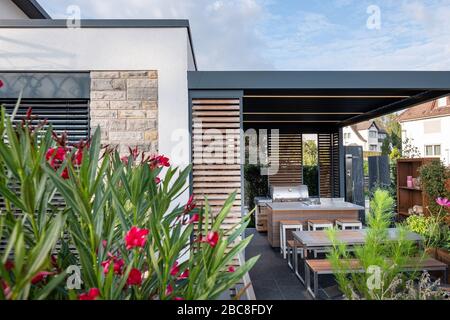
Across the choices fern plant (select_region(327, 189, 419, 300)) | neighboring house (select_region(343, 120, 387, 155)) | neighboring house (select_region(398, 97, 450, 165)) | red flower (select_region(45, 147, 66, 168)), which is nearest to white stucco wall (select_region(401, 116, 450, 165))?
neighboring house (select_region(398, 97, 450, 165))

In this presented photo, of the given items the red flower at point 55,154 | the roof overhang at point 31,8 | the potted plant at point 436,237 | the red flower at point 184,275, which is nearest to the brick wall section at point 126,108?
the red flower at point 55,154

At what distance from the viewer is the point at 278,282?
16.6ft

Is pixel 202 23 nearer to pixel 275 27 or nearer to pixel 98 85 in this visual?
pixel 275 27

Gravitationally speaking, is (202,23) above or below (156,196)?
above

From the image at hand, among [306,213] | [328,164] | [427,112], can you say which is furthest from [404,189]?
[427,112]

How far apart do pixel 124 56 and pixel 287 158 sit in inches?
283

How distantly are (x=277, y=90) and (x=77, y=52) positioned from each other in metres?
2.62

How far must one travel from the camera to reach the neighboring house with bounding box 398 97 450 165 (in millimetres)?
21438

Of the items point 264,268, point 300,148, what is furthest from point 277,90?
point 300,148

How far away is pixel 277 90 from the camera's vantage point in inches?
180

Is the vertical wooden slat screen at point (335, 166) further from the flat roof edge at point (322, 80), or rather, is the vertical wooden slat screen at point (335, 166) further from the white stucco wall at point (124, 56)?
the white stucco wall at point (124, 56)

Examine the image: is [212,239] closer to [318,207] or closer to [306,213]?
[318,207]

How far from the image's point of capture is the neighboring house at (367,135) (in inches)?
1338
